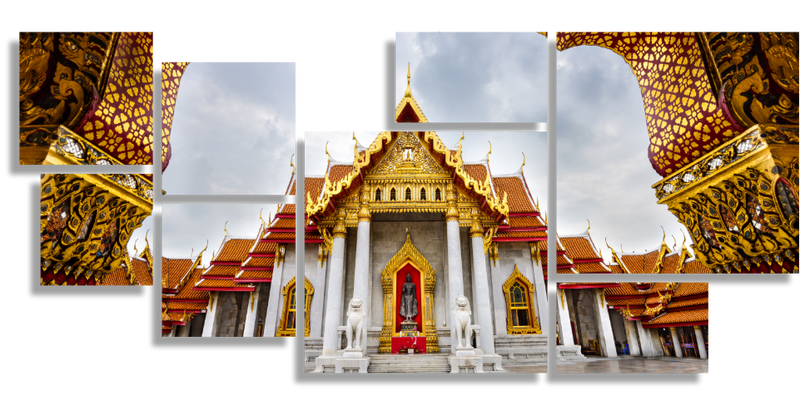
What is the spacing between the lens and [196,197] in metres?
1.73

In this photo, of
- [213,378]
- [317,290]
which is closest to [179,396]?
[213,378]

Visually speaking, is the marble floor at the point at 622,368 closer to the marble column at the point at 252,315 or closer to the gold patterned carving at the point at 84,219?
the marble column at the point at 252,315

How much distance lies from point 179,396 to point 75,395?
43cm

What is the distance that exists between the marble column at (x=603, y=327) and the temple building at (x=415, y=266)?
9.20 feet

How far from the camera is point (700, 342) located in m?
11.3

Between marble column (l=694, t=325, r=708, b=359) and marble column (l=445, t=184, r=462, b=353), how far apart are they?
755 centimetres

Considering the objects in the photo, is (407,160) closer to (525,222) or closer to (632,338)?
(525,222)

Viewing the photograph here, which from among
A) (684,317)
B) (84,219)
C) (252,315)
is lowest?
(684,317)

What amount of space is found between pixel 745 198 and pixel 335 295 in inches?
280

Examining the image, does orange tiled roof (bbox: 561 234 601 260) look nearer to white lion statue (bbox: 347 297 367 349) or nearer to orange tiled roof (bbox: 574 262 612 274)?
orange tiled roof (bbox: 574 262 612 274)

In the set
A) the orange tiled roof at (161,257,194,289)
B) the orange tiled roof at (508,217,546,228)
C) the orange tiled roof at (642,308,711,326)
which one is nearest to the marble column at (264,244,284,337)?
the orange tiled roof at (161,257,194,289)

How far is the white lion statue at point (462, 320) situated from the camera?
7.92 metres

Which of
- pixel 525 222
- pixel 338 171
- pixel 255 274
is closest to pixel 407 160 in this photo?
pixel 338 171
